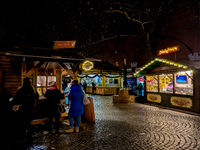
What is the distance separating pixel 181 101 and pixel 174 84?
1.27 meters

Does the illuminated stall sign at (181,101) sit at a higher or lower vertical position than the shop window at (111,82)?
lower

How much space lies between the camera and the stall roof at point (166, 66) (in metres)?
8.44

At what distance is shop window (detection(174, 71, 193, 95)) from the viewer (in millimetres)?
9336

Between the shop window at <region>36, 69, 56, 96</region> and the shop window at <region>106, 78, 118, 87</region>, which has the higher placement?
the shop window at <region>36, 69, 56, 96</region>

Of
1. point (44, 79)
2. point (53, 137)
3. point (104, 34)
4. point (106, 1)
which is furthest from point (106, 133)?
point (104, 34)

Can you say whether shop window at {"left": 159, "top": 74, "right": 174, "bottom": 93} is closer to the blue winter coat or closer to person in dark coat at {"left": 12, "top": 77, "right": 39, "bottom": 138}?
the blue winter coat

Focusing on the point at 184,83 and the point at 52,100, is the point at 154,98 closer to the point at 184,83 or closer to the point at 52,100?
the point at 184,83

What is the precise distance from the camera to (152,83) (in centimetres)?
1243

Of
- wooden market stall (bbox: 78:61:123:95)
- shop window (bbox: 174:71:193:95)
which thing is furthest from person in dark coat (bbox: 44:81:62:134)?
wooden market stall (bbox: 78:61:123:95)

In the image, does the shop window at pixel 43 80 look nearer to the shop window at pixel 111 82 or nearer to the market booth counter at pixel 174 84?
the market booth counter at pixel 174 84

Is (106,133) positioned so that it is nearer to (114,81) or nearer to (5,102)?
(5,102)

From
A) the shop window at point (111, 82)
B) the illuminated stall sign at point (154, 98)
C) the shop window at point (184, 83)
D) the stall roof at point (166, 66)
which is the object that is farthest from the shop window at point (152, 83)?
the shop window at point (111, 82)

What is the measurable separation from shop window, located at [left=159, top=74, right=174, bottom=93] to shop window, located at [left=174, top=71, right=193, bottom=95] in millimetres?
394

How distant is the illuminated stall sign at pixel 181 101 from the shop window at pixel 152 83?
1.96 m
